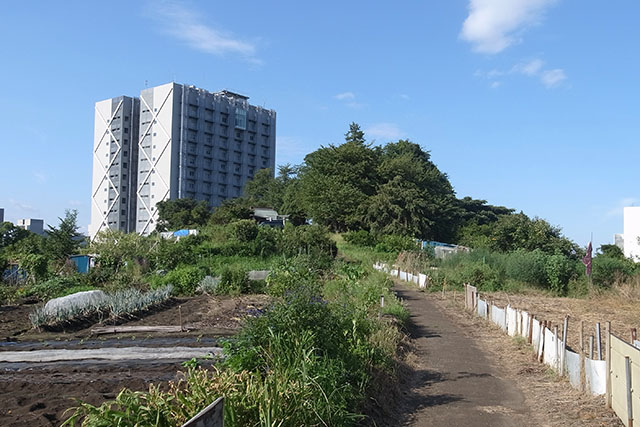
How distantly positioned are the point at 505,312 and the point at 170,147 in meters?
83.5

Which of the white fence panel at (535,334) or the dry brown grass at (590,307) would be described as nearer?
the white fence panel at (535,334)

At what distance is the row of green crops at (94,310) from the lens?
13.7 metres

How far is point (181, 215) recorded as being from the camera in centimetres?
6975

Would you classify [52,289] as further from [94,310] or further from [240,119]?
[240,119]

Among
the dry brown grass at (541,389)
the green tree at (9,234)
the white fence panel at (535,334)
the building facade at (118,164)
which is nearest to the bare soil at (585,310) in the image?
the white fence panel at (535,334)

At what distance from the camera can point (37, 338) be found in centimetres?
1227

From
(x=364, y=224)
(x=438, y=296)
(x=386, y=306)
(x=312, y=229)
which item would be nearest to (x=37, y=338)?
(x=386, y=306)

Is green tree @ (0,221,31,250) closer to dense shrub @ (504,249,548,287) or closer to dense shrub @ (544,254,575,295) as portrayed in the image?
dense shrub @ (504,249,548,287)

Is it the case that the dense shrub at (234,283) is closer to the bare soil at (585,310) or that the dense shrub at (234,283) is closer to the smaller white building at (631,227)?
the bare soil at (585,310)

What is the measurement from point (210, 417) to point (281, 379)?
2040 mm

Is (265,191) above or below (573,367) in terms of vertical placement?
above

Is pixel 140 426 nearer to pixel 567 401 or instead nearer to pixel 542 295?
pixel 567 401

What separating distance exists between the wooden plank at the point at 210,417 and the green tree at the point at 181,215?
199 feet

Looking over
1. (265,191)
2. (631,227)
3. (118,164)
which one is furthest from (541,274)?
(118,164)
